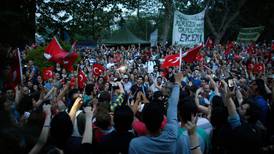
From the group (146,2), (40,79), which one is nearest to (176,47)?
(40,79)

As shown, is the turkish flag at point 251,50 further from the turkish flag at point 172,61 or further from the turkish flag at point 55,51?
the turkish flag at point 55,51

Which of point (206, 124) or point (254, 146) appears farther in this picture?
point (206, 124)

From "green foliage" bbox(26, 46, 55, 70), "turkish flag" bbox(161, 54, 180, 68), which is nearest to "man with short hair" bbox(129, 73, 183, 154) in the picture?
"turkish flag" bbox(161, 54, 180, 68)

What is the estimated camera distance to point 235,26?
1922 inches

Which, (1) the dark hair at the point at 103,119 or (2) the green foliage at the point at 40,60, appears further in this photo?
(2) the green foliage at the point at 40,60

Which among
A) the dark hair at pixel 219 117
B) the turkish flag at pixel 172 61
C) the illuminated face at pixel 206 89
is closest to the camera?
the dark hair at pixel 219 117

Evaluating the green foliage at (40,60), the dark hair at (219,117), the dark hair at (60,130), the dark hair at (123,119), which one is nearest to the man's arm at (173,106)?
the dark hair at (123,119)

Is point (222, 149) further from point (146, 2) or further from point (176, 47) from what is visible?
point (146, 2)

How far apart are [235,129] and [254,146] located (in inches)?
9.8

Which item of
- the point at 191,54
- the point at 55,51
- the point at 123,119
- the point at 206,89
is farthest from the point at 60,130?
the point at 55,51

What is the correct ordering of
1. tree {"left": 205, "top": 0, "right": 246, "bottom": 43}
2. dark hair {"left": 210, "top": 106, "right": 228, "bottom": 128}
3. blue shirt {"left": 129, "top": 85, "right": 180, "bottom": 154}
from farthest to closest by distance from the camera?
tree {"left": 205, "top": 0, "right": 246, "bottom": 43} → dark hair {"left": 210, "top": 106, "right": 228, "bottom": 128} → blue shirt {"left": 129, "top": 85, "right": 180, "bottom": 154}

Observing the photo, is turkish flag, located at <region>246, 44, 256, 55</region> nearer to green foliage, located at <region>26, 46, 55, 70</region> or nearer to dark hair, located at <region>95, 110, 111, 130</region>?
green foliage, located at <region>26, 46, 55, 70</region>

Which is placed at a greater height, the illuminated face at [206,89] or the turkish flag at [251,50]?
the turkish flag at [251,50]

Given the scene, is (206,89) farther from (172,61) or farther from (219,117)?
(219,117)
